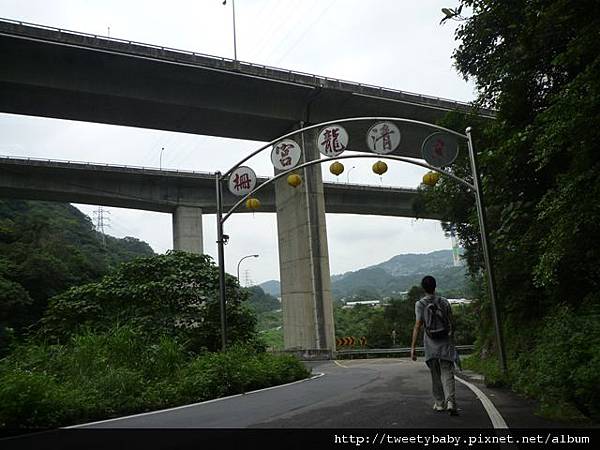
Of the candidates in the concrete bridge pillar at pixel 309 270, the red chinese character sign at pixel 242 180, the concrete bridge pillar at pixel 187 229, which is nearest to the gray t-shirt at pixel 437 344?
the red chinese character sign at pixel 242 180

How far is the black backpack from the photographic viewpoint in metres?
6.52

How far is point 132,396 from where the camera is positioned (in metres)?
9.08

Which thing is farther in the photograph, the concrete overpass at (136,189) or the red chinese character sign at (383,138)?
the concrete overpass at (136,189)

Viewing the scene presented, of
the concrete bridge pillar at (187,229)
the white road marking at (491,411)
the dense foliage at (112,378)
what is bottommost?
the white road marking at (491,411)

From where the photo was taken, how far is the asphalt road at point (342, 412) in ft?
19.5

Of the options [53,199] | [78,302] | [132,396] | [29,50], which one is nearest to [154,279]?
[78,302]

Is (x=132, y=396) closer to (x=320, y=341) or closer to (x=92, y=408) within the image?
(x=92, y=408)

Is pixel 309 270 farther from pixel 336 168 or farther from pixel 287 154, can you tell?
pixel 287 154

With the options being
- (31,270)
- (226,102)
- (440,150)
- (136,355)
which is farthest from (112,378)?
(31,270)

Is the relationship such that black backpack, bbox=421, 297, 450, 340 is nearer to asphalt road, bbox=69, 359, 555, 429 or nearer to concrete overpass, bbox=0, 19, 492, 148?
asphalt road, bbox=69, 359, 555, 429

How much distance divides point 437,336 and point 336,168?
8.33m

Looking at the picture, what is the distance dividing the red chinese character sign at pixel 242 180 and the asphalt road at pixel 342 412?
6.01 metres

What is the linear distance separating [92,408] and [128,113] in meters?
22.7

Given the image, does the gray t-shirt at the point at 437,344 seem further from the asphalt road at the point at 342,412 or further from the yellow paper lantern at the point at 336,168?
the yellow paper lantern at the point at 336,168
